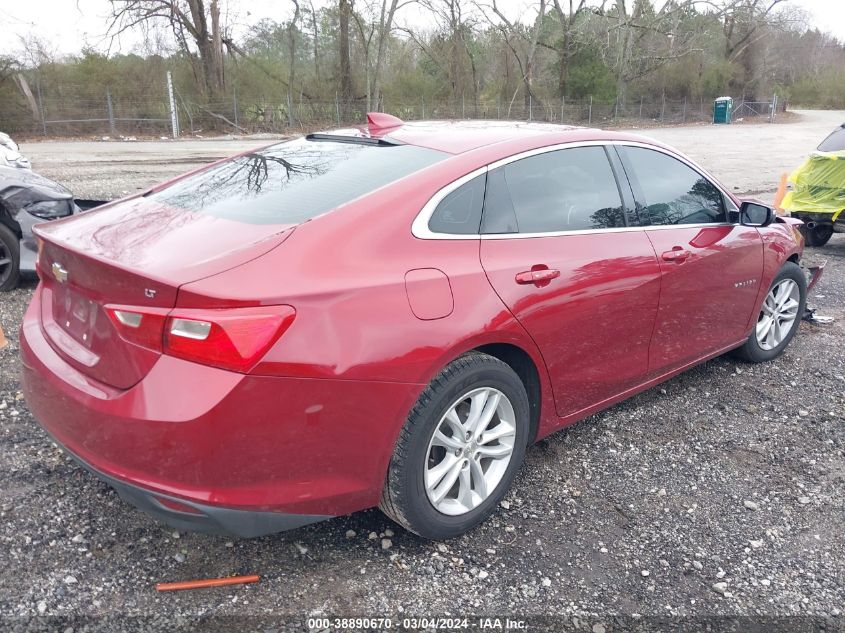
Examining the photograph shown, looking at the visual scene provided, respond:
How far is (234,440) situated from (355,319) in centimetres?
54

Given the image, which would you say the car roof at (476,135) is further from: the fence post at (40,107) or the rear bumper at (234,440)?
the fence post at (40,107)

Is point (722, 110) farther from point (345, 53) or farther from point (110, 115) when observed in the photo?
point (110, 115)

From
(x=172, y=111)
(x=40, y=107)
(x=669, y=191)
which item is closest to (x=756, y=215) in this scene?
(x=669, y=191)

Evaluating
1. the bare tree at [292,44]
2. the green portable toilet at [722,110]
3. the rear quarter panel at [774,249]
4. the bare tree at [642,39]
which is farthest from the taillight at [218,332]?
the green portable toilet at [722,110]

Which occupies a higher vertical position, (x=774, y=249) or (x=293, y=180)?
(x=293, y=180)

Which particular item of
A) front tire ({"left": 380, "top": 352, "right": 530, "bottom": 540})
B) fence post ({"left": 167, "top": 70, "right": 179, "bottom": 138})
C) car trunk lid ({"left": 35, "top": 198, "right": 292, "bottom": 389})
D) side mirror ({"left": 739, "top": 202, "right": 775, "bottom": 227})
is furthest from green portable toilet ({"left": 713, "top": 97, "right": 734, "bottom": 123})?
car trunk lid ({"left": 35, "top": 198, "right": 292, "bottom": 389})

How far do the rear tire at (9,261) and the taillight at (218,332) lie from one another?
4285 mm

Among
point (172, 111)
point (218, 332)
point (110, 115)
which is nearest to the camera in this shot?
point (218, 332)

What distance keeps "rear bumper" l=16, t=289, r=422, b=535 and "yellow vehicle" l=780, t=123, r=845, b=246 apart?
7.65 meters

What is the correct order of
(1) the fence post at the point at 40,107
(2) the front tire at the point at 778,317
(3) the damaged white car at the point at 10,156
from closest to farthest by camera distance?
(2) the front tire at the point at 778,317, (3) the damaged white car at the point at 10,156, (1) the fence post at the point at 40,107

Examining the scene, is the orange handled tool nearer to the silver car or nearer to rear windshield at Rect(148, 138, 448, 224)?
rear windshield at Rect(148, 138, 448, 224)

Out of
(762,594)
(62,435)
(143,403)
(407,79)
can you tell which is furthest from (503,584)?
(407,79)

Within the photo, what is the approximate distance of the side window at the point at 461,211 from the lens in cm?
264

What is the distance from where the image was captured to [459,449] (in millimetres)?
2688
